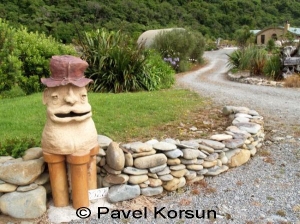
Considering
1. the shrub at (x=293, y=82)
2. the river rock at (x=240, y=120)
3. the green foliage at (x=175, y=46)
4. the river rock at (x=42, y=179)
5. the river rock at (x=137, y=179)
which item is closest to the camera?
the river rock at (x=42, y=179)

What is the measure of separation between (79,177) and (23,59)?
20.2 feet

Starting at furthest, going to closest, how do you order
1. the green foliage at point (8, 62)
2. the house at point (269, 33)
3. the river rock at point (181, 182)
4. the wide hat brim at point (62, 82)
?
the house at point (269, 33)
the green foliage at point (8, 62)
the river rock at point (181, 182)
the wide hat brim at point (62, 82)

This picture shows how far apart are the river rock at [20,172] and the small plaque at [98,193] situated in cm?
50

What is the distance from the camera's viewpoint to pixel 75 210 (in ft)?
8.95

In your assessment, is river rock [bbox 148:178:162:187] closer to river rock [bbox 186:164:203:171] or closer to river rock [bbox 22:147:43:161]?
river rock [bbox 186:164:203:171]

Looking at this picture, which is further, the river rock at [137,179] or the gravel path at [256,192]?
the river rock at [137,179]

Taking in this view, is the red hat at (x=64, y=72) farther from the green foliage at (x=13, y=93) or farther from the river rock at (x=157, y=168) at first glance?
the green foliage at (x=13, y=93)

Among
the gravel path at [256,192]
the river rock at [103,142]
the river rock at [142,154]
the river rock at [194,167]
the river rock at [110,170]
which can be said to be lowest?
the gravel path at [256,192]

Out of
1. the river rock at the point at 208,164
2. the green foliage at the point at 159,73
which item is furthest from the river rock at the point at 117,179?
the green foliage at the point at 159,73

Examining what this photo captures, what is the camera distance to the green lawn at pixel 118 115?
4.05m

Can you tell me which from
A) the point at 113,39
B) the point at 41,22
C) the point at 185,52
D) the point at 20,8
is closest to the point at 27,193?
the point at 113,39

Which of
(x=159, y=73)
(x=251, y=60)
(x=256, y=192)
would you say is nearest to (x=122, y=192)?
(x=256, y=192)

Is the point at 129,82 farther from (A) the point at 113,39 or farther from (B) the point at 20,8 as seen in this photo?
(B) the point at 20,8

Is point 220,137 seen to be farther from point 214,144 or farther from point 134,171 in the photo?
point 134,171
